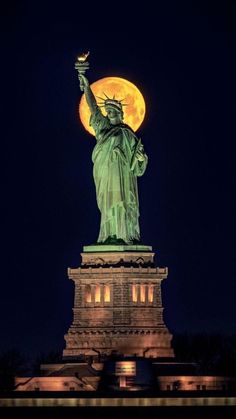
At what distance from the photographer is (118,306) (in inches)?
4486

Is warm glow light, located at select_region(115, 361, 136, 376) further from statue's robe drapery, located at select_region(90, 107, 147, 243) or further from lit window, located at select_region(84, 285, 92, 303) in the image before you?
statue's robe drapery, located at select_region(90, 107, 147, 243)

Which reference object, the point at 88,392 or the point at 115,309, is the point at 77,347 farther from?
the point at 88,392

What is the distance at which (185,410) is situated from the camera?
10019 cm

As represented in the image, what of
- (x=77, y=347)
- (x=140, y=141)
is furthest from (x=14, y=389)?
(x=140, y=141)

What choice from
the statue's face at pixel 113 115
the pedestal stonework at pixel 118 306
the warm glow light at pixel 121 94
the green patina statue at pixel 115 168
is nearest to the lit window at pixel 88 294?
the pedestal stonework at pixel 118 306

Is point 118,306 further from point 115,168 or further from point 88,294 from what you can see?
point 115,168

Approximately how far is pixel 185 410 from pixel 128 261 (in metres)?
16.3

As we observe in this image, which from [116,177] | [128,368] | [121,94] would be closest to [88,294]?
[116,177]

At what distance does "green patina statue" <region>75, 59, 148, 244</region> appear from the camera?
11681 centimetres

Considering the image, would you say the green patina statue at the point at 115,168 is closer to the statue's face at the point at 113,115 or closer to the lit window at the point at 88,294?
the statue's face at the point at 113,115

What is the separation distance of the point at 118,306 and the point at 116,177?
7.81 metres

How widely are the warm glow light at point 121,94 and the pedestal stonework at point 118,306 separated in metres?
8.81

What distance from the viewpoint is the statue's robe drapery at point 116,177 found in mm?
116812

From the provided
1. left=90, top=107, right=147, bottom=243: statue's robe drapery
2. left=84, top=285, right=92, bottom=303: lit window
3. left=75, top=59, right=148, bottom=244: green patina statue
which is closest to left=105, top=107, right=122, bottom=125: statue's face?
left=75, top=59, right=148, bottom=244: green patina statue
